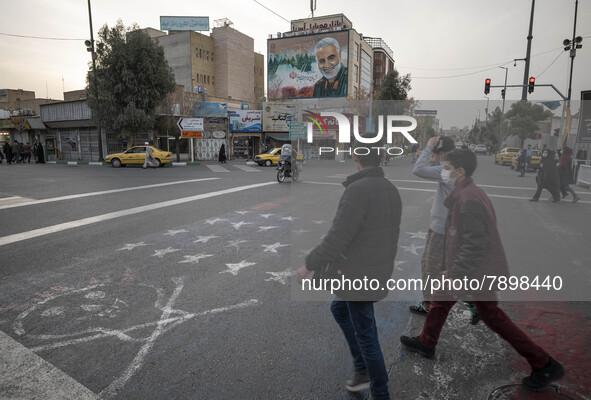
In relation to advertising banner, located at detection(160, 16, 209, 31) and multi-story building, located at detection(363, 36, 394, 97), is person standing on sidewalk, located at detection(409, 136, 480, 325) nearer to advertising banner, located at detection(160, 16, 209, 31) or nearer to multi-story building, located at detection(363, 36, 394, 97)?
advertising banner, located at detection(160, 16, 209, 31)

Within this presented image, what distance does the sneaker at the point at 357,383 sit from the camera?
102 inches

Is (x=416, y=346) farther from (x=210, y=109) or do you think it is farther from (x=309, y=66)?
(x=309, y=66)

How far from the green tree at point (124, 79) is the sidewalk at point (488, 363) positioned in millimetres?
27844

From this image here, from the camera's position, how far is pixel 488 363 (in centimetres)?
292

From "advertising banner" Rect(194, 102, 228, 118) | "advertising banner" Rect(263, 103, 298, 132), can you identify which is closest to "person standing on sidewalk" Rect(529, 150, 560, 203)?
"advertising banner" Rect(263, 103, 298, 132)

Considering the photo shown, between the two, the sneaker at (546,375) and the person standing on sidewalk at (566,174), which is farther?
the person standing on sidewalk at (566,174)

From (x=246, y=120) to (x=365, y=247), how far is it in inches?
1364

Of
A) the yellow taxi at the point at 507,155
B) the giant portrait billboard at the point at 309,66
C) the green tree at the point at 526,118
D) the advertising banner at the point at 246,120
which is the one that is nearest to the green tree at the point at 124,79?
the advertising banner at the point at 246,120

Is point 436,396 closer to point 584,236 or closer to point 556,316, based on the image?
point 556,316

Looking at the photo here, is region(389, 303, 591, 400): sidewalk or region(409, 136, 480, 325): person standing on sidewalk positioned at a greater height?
region(409, 136, 480, 325): person standing on sidewalk

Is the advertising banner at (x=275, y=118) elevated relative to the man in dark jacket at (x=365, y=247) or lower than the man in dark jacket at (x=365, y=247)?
elevated

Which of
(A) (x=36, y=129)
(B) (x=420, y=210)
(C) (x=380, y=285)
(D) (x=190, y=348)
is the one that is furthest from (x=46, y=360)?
(A) (x=36, y=129)

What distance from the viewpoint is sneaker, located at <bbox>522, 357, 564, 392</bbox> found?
8.20 ft

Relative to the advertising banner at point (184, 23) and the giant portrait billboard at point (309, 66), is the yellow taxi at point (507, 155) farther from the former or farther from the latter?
the advertising banner at point (184, 23)
